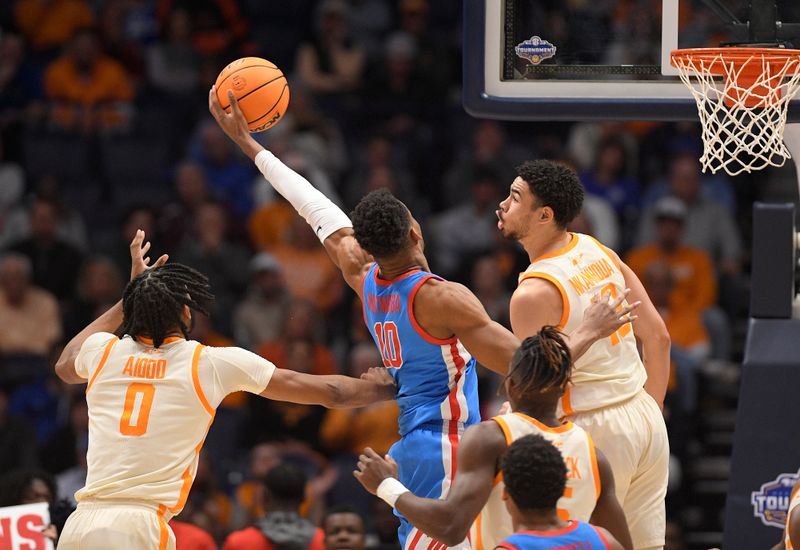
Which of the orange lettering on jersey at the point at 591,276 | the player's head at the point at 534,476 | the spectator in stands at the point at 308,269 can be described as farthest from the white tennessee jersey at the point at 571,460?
the spectator in stands at the point at 308,269

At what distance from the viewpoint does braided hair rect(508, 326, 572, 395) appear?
4824 millimetres

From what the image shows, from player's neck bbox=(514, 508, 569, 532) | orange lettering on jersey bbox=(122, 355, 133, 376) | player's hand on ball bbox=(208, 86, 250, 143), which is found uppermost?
player's hand on ball bbox=(208, 86, 250, 143)

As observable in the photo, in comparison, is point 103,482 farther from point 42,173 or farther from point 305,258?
point 42,173

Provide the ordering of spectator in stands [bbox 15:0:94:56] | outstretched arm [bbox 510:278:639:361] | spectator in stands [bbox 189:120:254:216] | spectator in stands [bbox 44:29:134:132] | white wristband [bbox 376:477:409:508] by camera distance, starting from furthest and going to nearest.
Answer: spectator in stands [bbox 15:0:94:56], spectator in stands [bbox 44:29:134:132], spectator in stands [bbox 189:120:254:216], outstretched arm [bbox 510:278:639:361], white wristband [bbox 376:477:409:508]

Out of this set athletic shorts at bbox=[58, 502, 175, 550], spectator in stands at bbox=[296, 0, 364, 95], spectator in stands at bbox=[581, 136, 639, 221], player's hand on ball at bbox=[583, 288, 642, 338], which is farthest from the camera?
spectator in stands at bbox=[296, 0, 364, 95]

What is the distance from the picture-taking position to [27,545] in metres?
6.82

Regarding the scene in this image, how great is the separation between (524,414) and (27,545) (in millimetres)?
3119

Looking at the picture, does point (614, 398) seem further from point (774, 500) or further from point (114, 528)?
point (774, 500)

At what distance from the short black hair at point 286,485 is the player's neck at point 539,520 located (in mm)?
3185

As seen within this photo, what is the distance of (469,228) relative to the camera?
11.8 m

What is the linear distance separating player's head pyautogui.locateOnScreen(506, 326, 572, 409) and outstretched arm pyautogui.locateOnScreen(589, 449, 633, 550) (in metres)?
0.30

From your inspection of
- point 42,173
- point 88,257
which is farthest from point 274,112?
point 42,173

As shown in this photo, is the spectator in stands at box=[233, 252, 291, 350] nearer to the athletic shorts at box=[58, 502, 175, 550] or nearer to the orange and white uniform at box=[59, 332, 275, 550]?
the orange and white uniform at box=[59, 332, 275, 550]

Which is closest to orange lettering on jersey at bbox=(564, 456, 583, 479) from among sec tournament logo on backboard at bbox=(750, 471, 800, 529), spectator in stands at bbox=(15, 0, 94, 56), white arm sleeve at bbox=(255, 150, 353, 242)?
white arm sleeve at bbox=(255, 150, 353, 242)
